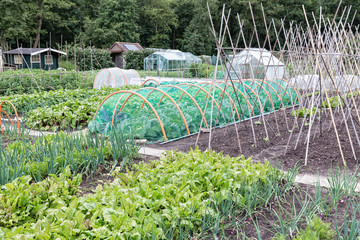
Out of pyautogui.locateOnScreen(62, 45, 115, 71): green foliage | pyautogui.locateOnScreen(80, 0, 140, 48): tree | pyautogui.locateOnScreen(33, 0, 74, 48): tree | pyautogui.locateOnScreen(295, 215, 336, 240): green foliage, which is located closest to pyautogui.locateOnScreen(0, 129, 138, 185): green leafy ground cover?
pyautogui.locateOnScreen(295, 215, 336, 240): green foliage

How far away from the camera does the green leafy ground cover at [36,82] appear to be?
13749 millimetres

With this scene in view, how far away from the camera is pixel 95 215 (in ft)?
8.44

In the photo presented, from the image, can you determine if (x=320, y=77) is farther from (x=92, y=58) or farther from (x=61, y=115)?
(x=92, y=58)

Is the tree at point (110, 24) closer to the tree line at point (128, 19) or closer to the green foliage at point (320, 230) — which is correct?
the tree line at point (128, 19)

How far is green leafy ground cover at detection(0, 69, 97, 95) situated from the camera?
13749mm

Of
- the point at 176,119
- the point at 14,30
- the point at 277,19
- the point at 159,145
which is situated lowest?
the point at 159,145

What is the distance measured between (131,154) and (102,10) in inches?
1442

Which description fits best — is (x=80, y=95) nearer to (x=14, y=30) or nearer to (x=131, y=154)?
(x=131, y=154)

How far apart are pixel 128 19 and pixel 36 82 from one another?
27.4 m

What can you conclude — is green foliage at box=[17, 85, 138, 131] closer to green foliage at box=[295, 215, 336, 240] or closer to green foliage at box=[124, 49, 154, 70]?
green foliage at box=[295, 215, 336, 240]

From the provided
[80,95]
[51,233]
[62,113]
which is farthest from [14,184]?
[80,95]

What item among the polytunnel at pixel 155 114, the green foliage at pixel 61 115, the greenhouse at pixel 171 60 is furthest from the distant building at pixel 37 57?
the polytunnel at pixel 155 114

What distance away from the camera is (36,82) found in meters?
13.0

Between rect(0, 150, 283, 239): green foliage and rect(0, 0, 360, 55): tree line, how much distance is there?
31159 millimetres
